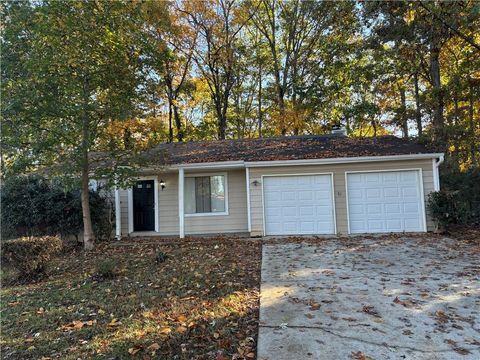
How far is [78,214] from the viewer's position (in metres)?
10.3

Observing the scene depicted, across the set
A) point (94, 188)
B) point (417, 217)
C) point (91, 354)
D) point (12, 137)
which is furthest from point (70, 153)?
point (417, 217)

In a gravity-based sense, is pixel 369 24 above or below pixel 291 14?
below

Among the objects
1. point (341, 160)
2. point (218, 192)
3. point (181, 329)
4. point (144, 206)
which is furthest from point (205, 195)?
point (181, 329)

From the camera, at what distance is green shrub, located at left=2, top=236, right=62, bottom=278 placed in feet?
19.9

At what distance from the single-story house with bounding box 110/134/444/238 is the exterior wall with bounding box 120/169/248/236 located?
3cm

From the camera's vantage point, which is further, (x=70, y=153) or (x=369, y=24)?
(x=369, y=24)

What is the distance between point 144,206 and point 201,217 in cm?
208

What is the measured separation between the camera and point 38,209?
32.7 ft

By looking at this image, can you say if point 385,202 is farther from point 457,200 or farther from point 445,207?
point 457,200

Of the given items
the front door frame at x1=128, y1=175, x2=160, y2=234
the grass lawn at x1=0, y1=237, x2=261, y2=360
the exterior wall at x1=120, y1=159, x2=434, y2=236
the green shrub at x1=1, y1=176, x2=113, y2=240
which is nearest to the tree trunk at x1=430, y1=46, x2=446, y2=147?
the exterior wall at x1=120, y1=159, x2=434, y2=236

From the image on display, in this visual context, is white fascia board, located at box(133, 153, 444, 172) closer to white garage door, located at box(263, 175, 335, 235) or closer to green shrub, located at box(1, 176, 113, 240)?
white garage door, located at box(263, 175, 335, 235)

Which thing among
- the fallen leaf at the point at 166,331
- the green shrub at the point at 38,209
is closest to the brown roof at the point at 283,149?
the green shrub at the point at 38,209

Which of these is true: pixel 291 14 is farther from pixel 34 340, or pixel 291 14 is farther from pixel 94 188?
pixel 34 340

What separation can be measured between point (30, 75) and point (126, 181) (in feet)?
10.3
